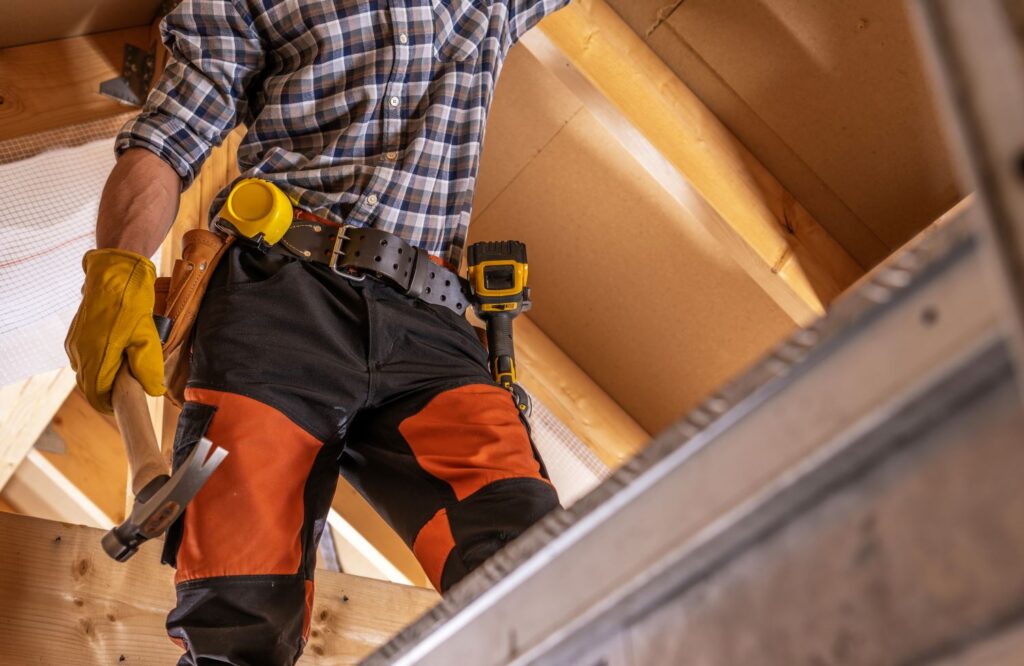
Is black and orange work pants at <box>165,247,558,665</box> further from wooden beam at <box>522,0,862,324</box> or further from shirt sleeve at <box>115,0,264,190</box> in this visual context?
wooden beam at <box>522,0,862,324</box>

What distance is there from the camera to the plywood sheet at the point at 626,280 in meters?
2.41

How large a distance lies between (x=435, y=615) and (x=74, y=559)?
1.11 m

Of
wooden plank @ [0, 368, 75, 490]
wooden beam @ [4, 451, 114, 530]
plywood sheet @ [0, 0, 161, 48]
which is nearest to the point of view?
plywood sheet @ [0, 0, 161, 48]

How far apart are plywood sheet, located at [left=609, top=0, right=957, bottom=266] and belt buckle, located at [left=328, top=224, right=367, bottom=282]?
1069 millimetres

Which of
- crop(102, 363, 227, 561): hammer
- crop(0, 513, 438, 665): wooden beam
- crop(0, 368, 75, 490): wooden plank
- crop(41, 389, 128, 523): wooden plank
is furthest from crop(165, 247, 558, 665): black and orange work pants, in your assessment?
crop(41, 389, 128, 523): wooden plank

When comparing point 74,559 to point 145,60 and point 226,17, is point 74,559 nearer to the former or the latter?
point 226,17

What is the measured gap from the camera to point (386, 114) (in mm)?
1644

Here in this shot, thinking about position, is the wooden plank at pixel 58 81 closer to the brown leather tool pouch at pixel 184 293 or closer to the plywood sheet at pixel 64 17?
the plywood sheet at pixel 64 17

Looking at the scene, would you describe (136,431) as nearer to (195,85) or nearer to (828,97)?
(195,85)

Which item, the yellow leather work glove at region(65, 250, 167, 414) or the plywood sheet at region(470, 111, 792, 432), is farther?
the plywood sheet at region(470, 111, 792, 432)

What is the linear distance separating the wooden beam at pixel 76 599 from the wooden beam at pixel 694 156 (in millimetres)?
1209

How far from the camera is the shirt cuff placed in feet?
5.23

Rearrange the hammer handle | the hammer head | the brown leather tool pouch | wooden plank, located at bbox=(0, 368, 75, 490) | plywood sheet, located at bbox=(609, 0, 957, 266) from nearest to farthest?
the hammer head
the hammer handle
the brown leather tool pouch
plywood sheet, located at bbox=(609, 0, 957, 266)
wooden plank, located at bbox=(0, 368, 75, 490)

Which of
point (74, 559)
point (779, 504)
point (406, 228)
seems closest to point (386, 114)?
point (406, 228)
